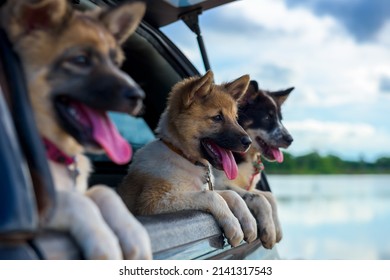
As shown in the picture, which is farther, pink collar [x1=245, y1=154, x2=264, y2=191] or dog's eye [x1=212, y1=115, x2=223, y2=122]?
pink collar [x1=245, y1=154, x2=264, y2=191]

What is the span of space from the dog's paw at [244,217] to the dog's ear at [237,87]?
0.75 metres

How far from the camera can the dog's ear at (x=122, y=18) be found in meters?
1.61

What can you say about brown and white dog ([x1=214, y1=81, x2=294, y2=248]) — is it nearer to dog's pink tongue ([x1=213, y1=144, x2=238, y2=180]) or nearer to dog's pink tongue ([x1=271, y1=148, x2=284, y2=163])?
dog's pink tongue ([x1=271, y1=148, x2=284, y2=163])

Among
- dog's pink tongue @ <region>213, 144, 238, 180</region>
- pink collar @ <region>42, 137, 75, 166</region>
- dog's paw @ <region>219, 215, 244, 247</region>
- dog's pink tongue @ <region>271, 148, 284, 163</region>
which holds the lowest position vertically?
dog's paw @ <region>219, 215, 244, 247</region>

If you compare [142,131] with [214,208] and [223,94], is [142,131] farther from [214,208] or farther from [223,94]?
[214,208]

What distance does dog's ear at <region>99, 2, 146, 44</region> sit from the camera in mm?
1611

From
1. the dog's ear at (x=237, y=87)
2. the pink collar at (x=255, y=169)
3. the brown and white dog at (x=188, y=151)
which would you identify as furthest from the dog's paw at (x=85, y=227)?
the pink collar at (x=255, y=169)

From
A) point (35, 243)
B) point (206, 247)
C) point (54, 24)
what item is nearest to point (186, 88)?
point (206, 247)

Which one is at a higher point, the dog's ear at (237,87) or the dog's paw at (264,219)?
the dog's ear at (237,87)

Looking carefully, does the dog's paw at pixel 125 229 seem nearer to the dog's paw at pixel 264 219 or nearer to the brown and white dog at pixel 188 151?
the brown and white dog at pixel 188 151

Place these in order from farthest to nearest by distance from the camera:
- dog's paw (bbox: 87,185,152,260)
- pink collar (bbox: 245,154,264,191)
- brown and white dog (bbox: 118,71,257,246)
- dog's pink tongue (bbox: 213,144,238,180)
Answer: pink collar (bbox: 245,154,264,191) < dog's pink tongue (bbox: 213,144,238,180) < brown and white dog (bbox: 118,71,257,246) < dog's paw (bbox: 87,185,152,260)

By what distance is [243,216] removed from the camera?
8.68 ft

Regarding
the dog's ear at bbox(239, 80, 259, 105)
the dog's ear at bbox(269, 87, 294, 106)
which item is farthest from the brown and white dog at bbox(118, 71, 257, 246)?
the dog's ear at bbox(269, 87, 294, 106)

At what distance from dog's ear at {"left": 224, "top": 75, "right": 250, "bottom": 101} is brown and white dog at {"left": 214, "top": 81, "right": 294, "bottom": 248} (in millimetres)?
315
